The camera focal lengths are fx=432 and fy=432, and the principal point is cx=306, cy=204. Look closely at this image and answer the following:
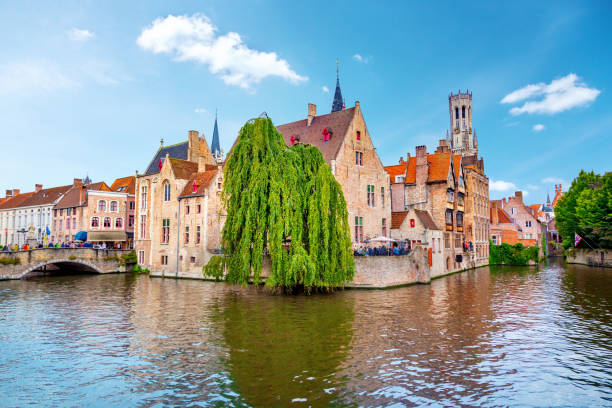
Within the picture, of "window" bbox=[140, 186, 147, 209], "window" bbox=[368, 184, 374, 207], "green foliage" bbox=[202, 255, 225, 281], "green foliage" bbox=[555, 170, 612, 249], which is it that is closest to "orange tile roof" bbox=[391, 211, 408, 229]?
"window" bbox=[368, 184, 374, 207]

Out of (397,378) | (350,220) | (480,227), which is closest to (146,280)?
(350,220)

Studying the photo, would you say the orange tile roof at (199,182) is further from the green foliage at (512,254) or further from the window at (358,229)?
the green foliage at (512,254)

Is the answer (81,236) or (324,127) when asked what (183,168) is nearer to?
(324,127)

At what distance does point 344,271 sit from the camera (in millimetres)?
26500

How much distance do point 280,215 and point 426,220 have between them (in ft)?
64.8

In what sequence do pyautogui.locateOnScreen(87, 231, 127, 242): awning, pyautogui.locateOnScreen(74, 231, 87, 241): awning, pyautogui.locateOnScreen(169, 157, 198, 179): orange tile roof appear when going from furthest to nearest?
pyautogui.locateOnScreen(87, 231, 127, 242): awning
pyautogui.locateOnScreen(74, 231, 87, 241): awning
pyautogui.locateOnScreen(169, 157, 198, 179): orange tile roof

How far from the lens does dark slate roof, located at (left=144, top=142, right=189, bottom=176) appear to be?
48206 mm

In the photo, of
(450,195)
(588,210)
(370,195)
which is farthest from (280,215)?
(588,210)

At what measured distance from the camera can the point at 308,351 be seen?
1438 cm

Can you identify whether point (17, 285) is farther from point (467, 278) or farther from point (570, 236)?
point (570, 236)

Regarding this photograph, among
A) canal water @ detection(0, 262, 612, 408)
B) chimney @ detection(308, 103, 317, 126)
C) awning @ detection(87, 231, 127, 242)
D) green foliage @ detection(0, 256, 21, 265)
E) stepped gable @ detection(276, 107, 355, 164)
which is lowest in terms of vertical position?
canal water @ detection(0, 262, 612, 408)

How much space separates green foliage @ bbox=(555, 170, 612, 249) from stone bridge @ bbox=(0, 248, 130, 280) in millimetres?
50796

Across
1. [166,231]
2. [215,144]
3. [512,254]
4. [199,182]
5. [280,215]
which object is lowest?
[512,254]

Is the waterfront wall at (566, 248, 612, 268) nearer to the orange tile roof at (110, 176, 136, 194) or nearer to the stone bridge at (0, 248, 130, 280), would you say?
the stone bridge at (0, 248, 130, 280)
